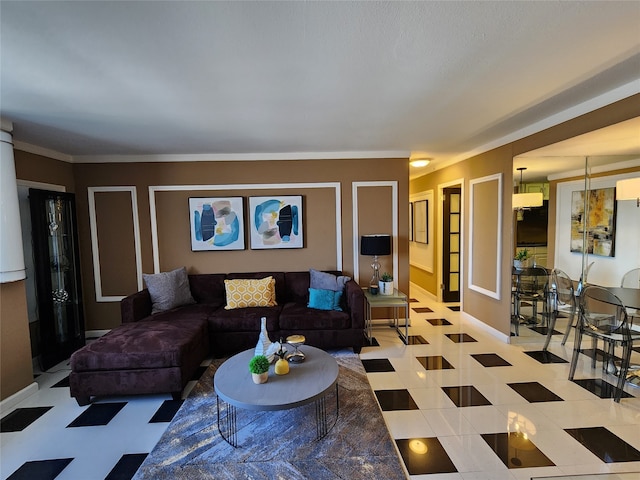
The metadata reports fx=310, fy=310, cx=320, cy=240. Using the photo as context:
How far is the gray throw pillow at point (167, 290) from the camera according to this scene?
3723 mm

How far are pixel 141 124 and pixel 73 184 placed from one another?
2.08 m

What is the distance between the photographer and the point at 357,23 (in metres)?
1.45

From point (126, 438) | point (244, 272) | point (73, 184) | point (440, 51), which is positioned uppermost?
point (440, 51)

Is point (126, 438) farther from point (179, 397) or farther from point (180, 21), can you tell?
point (180, 21)

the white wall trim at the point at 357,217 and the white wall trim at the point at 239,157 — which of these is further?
the white wall trim at the point at 357,217

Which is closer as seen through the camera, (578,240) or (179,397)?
(179,397)

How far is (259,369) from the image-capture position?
211 cm

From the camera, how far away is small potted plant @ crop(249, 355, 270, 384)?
6.92 ft

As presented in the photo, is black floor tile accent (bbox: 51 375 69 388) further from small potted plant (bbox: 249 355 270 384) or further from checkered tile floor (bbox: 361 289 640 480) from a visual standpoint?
checkered tile floor (bbox: 361 289 640 480)

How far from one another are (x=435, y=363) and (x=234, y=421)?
2048 millimetres

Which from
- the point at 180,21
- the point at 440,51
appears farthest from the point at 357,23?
the point at 180,21

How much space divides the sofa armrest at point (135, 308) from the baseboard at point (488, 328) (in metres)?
4.23

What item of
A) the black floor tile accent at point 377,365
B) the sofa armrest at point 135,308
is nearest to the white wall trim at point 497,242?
the black floor tile accent at point 377,365

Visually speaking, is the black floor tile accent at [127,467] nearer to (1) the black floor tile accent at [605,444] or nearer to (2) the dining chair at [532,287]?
(1) the black floor tile accent at [605,444]
